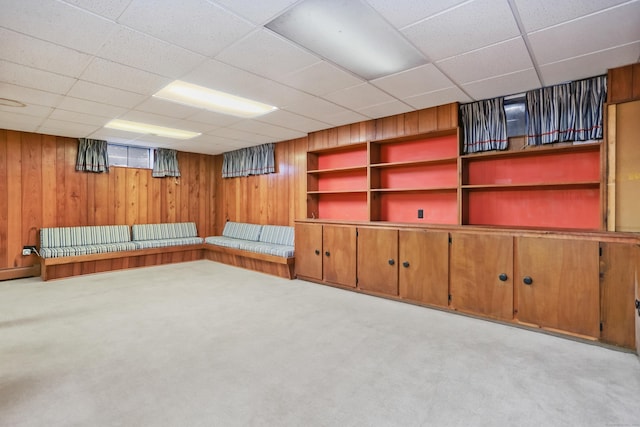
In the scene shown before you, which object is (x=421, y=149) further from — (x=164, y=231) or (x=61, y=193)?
(x=61, y=193)

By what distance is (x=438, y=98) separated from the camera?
384 cm

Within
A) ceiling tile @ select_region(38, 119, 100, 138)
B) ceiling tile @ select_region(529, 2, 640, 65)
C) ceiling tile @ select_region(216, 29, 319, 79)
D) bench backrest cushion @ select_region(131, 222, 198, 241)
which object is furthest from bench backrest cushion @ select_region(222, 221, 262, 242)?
ceiling tile @ select_region(529, 2, 640, 65)

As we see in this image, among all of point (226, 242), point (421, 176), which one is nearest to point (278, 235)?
point (226, 242)

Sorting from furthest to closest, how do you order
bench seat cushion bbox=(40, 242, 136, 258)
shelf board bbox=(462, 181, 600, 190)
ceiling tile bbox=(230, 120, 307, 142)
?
bench seat cushion bbox=(40, 242, 136, 258) → ceiling tile bbox=(230, 120, 307, 142) → shelf board bbox=(462, 181, 600, 190)

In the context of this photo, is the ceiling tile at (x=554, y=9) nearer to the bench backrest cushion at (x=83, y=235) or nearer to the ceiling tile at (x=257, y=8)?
the ceiling tile at (x=257, y=8)

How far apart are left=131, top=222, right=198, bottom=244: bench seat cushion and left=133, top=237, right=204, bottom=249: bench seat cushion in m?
0.19

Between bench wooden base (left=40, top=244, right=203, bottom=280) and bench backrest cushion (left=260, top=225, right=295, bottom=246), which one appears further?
bench backrest cushion (left=260, top=225, right=295, bottom=246)

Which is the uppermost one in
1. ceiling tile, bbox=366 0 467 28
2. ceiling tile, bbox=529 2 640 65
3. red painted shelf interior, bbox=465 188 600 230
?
ceiling tile, bbox=366 0 467 28

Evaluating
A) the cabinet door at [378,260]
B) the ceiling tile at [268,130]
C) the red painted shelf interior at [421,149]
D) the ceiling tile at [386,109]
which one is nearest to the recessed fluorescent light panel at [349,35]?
the ceiling tile at [386,109]

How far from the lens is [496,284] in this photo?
134 inches

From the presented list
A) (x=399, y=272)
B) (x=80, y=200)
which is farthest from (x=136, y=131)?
(x=399, y=272)

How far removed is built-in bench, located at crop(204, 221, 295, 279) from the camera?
5477 mm

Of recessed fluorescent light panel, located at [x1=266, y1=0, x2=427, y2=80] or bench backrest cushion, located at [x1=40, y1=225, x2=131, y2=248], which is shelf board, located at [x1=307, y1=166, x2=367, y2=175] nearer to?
recessed fluorescent light panel, located at [x1=266, y1=0, x2=427, y2=80]

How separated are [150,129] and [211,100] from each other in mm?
2028
